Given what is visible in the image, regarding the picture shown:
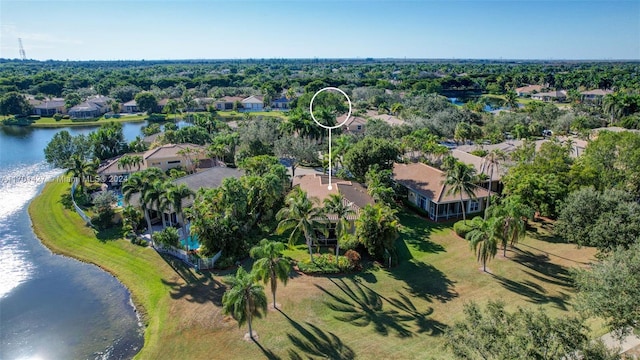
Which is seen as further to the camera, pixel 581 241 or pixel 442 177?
pixel 442 177

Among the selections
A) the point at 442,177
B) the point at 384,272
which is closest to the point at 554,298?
the point at 384,272

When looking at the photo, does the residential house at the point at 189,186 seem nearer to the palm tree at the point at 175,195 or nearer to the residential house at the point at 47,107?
the palm tree at the point at 175,195

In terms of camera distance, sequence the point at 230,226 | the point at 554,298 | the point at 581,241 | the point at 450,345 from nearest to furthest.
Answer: the point at 450,345 < the point at 554,298 < the point at 581,241 < the point at 230,226

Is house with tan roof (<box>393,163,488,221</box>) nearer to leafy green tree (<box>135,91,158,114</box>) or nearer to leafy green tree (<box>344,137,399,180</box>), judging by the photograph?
leafy green tree (<box>344,137,399,180</box>)

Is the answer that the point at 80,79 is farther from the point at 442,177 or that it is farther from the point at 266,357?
the point at 266,357

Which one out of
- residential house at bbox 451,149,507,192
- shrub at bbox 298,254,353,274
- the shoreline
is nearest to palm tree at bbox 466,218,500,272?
shrub at bbox 298,254,353,274

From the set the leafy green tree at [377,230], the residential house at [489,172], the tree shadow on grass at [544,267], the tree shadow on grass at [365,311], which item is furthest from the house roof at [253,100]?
the tree shadow on grass at [365,311]
